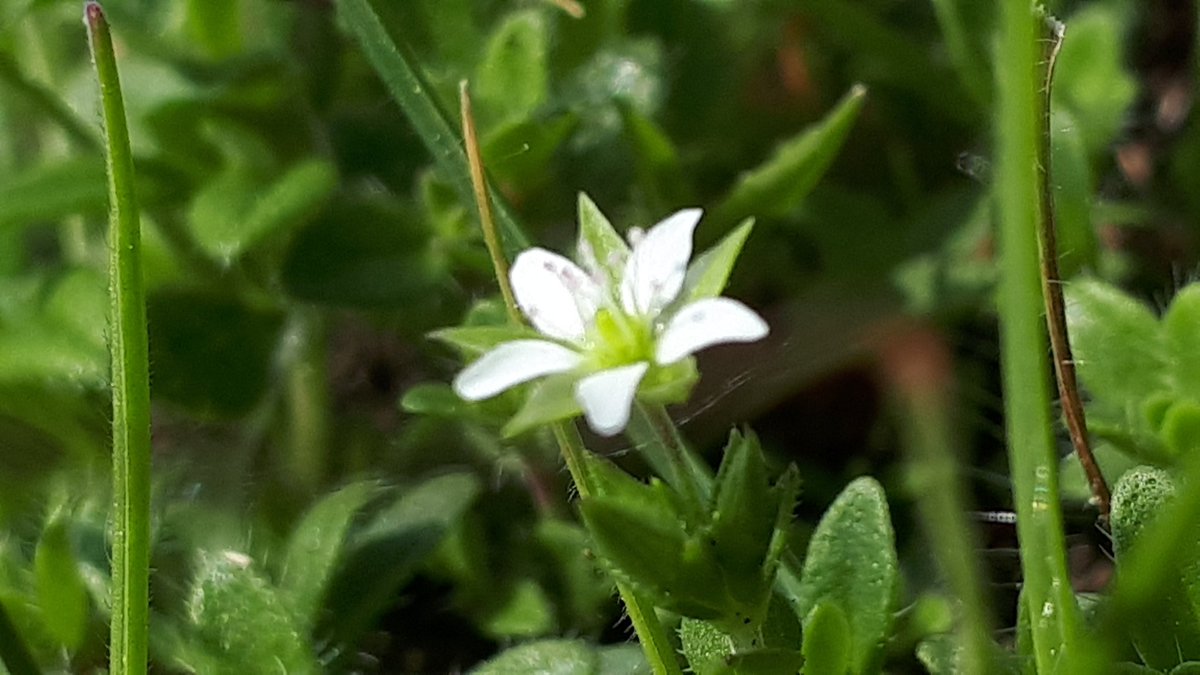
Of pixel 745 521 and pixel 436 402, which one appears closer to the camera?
pixel 745 521

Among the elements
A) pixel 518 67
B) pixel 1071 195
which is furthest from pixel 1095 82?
pixel 518 67

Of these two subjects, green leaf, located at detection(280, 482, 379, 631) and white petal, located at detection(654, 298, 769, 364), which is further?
green leaf, located at detection(280, 482, 379, 631)

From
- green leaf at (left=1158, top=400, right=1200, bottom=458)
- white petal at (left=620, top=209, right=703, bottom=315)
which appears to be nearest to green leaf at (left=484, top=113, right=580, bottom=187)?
white petal at (left=620, top=209, right=703, bottom=315)

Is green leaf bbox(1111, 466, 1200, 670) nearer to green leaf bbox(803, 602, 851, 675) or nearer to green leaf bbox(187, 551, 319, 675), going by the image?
green leaf bbox(803, 602, 851, 675)

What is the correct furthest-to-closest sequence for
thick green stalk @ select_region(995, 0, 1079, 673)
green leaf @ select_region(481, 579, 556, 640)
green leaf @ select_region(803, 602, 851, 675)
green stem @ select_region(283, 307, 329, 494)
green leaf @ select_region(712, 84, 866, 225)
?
green stem @ select_region(283, 307, 329, 494) → green leaf @ select_region(712, 84, 866, 225) → green leaf @ select_region(481, 579, 556, 640) → green leaf @ select_region(803, 602, 851, 675) → thick green stalk @ select_region(995, 0, 1079, 673)

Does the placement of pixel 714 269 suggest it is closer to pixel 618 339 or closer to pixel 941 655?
pixel 618 339

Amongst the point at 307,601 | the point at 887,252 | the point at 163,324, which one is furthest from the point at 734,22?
the point at 307,601

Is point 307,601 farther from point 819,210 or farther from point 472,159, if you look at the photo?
point 819,210

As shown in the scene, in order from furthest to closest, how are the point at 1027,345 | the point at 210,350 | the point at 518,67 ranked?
the point at 210,350
the point at 518,67
the point at 1027,345
